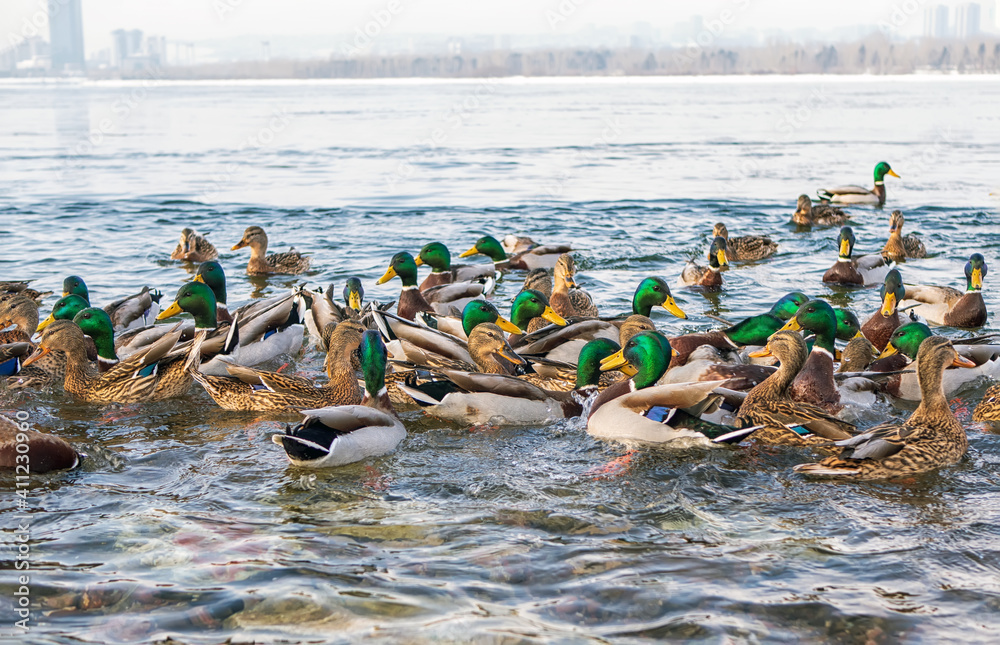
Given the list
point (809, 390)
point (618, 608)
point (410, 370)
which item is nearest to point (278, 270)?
point (410, 370)

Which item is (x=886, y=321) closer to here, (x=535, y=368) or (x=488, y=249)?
(x=535, y=368)

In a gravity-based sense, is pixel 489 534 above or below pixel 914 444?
below

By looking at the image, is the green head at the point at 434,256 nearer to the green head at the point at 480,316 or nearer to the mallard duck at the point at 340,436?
the green head at the point at 480,316

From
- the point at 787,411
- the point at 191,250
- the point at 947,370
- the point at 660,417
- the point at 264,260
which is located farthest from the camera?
the point at 191,250

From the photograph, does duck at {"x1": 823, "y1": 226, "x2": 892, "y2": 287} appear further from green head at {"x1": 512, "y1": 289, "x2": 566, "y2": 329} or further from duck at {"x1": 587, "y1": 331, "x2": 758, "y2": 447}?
duck at {"x1": 587, "y1": 331, "x2": 758, "y2": 447}

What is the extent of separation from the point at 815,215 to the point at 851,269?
4.72m

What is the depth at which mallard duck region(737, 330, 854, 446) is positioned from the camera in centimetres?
613

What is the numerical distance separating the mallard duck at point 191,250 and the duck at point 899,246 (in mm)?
8993

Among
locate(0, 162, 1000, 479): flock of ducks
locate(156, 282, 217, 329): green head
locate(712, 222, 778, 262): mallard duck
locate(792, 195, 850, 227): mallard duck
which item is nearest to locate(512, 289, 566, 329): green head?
locate(0, 162, 1000, 479): flock of ducks

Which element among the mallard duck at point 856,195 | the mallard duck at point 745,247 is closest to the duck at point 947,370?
the mallard duck at point 745,247

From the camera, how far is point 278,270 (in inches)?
502

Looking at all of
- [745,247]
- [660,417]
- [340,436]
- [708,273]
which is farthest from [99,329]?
[745,247]

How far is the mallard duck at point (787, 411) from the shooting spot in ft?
20.1

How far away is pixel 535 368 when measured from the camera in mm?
7621
